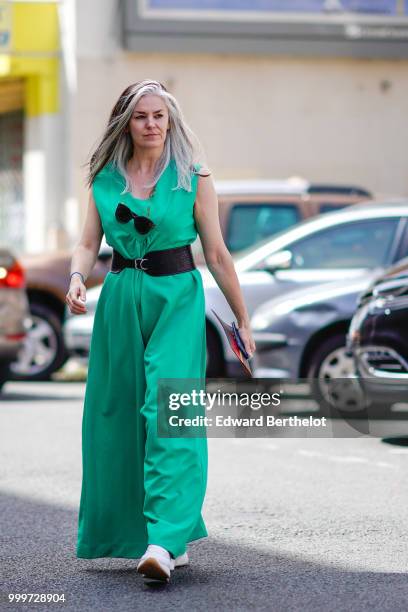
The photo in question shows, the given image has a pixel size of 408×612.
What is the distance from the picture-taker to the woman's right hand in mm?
5468

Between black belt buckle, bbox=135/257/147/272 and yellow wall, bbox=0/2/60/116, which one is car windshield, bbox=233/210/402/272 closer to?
black belt buckle, bbox=135/257/147/272

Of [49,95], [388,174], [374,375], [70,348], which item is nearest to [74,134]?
[49,95]

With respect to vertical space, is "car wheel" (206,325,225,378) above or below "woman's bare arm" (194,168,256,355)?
below

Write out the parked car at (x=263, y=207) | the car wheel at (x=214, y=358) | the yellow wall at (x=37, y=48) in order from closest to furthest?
1. the car wheel at (x=214, y=358)
2. the parked car at (x=263, y=207)
3. the yellow wall at (x=37, y=48)

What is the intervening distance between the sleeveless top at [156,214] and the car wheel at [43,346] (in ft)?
33.0

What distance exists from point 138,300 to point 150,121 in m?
0.64

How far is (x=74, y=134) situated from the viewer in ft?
72.6

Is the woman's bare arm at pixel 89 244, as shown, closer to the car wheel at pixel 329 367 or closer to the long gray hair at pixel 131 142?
the long gray hair at pixel 131 142

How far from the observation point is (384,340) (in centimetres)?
972

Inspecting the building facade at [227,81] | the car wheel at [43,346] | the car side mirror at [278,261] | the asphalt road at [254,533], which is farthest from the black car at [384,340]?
the building facade at [227,81]

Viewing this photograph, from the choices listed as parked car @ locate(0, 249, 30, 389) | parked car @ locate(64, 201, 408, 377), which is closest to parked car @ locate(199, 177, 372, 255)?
parked car @ locate(64, 201, 408, 377)

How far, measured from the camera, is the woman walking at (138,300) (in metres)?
5.55

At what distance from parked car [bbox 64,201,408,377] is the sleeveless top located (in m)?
6.86

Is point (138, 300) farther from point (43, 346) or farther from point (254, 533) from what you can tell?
point (43, 346)
